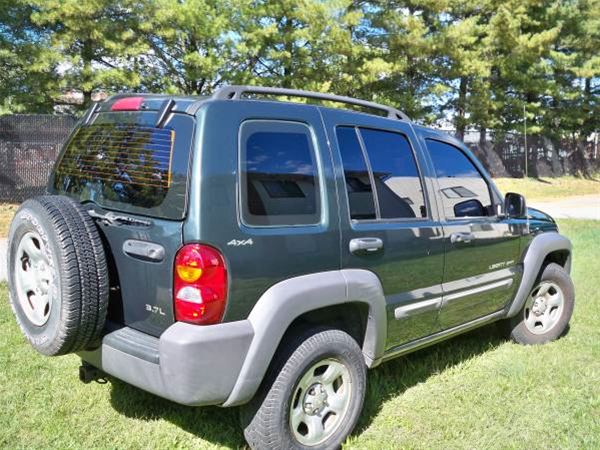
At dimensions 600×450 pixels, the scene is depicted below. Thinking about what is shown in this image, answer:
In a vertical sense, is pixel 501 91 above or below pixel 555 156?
above

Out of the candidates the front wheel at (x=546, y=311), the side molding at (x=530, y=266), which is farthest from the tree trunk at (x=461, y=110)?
the side molding at (x=530, y=266)

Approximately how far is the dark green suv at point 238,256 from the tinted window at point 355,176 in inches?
0.5

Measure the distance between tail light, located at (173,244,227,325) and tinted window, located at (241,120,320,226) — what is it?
0.91 ft

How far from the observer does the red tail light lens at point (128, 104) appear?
3.17 metres

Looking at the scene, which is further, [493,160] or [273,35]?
Answer: [493,160]

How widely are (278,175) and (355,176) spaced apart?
1.86 ft

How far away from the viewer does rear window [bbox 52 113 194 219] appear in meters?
2.79

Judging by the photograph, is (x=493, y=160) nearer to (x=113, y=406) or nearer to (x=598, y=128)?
(x=598, y=128)

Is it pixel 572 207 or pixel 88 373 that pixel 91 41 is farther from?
pixel 572 207

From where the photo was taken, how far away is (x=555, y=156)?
26.8 metres

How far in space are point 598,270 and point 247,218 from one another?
6495 millimetres

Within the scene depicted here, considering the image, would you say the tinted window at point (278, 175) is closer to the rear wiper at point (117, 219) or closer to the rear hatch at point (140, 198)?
the rear hatch at point (140, 198)

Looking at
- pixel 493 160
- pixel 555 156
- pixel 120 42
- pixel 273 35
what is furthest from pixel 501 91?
pixel 120 42

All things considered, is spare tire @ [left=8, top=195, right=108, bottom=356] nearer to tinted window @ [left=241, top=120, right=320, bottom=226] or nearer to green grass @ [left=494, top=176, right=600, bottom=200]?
tinted window @ [left=241, top=120, right=320, bottom=226]
